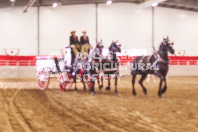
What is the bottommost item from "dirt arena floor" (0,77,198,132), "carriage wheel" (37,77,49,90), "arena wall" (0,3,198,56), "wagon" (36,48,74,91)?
"dirt arena floor" (0,77,198,132)

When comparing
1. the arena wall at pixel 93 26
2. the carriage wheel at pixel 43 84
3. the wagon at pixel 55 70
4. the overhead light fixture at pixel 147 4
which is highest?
the overhead light fixture at pixel 147 4

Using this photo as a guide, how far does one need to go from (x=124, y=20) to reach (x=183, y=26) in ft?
16.0

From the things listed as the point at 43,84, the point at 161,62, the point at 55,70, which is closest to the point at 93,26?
the point at 43,84

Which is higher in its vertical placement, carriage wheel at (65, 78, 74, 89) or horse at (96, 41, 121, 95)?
horse at (96, 41, 121, 95)

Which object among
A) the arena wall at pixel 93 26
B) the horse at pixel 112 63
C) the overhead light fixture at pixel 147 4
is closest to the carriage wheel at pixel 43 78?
the horse at pixel 112 63

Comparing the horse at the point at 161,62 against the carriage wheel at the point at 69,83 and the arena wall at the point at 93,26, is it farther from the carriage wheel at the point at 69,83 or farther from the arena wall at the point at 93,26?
the arena wall at the point at 93,26

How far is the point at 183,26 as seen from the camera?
27703 mm

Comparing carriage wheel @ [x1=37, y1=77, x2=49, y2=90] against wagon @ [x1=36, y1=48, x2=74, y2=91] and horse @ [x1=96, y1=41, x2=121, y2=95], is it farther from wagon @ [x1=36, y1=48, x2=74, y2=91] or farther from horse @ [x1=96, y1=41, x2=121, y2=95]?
horse @ [x1=96, y1=41, x2=121, y2=95]

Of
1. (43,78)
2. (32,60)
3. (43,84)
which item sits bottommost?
(43,84)

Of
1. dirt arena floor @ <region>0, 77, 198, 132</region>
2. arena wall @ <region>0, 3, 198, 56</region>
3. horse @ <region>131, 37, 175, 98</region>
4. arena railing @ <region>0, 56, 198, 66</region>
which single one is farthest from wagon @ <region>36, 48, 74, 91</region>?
arena wall @ <region>0, 3, 198, 56</region>

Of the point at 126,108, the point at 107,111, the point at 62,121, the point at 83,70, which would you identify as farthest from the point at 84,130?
the point at 83,70

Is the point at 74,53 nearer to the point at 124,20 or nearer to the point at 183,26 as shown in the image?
the point at 124,20

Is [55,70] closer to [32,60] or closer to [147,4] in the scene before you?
[32,60]

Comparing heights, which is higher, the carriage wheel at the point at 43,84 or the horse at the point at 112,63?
the horse at the point at 112,63
